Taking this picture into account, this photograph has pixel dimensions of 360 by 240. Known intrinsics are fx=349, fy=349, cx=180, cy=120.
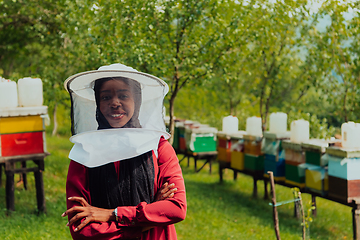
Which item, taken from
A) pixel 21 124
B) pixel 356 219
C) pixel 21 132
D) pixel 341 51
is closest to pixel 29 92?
pixel 21 124

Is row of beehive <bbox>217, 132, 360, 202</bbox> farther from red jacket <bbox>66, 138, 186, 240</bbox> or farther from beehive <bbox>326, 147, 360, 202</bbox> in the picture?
red jacket <bbox>66, 138, 186, 240</bbox>

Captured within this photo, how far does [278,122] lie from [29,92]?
4911 millimetres

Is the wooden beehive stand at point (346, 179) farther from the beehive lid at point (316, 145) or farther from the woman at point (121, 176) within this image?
the woman at point (121, 176)

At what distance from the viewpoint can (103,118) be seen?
205cm

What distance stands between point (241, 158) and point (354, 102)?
4066 millimetres

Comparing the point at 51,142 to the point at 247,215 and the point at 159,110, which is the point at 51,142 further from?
the point at 159,110

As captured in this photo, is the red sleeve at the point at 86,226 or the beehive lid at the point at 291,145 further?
the beehive lid at the point at 291,145

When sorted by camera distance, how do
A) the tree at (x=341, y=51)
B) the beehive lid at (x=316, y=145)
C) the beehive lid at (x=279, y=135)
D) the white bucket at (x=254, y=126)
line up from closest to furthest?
the beehive lid at (x=316, y=145)
the beehive lid at (x=279, y=135)
the white bucket at (x=254, y=126)
the tree at (x=341, y=51)

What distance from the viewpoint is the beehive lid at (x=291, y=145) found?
20.7ft

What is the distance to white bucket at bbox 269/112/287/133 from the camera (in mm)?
7380

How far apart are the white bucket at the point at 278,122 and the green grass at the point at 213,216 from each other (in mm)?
1728

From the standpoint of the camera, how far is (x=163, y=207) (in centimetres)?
197

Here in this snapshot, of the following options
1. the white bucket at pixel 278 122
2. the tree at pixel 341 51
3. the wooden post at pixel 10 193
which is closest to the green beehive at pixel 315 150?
the white bucket at pixel 278 122

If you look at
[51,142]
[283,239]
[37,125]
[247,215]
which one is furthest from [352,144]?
[51,142]
